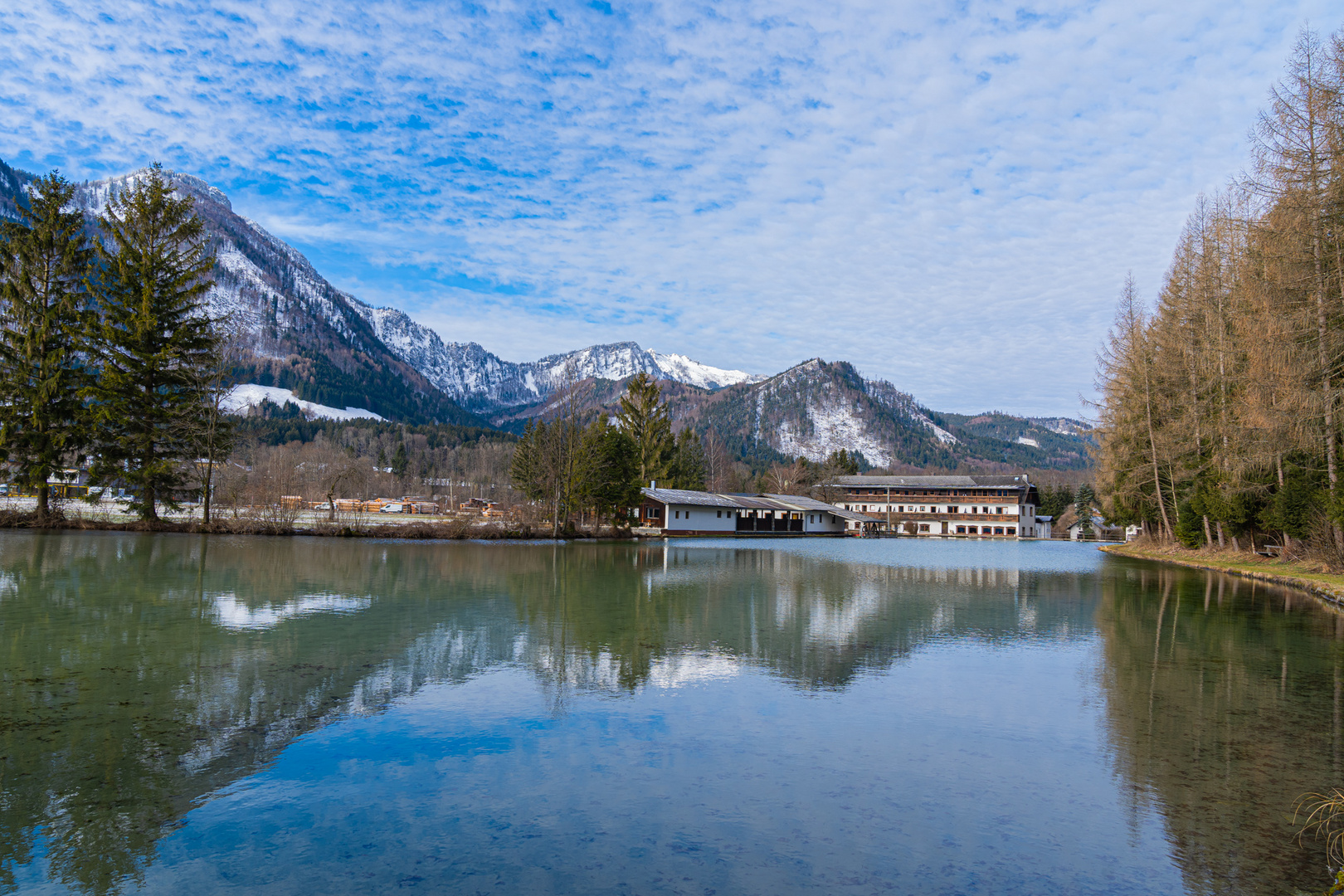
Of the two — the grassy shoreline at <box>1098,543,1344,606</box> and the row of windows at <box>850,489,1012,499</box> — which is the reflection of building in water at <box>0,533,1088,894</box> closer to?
the grassy shoreline at <box>1098,543,1344,606</box>

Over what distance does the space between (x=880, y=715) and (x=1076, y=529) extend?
93183mm

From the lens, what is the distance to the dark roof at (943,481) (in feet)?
278

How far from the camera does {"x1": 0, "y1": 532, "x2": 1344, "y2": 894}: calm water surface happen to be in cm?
427

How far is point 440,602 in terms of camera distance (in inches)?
568

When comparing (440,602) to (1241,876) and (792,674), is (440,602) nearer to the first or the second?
(792,674)

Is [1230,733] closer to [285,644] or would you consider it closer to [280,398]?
[285,644]

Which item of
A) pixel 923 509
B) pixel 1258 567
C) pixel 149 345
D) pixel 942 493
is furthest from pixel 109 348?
pixel 942 493

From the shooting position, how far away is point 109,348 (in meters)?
29.3

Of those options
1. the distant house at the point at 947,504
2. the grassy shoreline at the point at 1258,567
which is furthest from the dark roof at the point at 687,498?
the distant house at the point at 947,504

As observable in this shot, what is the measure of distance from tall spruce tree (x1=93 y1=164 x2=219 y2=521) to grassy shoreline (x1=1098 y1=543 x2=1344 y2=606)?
124 feet

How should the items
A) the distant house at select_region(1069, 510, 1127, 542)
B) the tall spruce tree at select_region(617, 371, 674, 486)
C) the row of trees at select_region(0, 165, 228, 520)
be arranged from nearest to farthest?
the row of trees at select_region(0, 165, 228, 520) < the tall spruce tree at select_region(617, 371, 674, 486) < the distant house at select_region(1069, 510, 1127, 542)

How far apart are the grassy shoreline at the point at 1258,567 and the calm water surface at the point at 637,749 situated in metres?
5.73

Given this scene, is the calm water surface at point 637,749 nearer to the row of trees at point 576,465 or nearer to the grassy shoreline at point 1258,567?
the grassy shoreline at point 1258,567

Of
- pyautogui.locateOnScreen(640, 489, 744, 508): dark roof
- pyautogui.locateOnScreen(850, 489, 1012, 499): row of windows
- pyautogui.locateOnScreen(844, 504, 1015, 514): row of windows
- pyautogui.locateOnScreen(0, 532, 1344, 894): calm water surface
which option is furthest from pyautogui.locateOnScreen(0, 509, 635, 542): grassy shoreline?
pyautogui.locateOnScreen(850, 489, 1012, 499): row of windows
